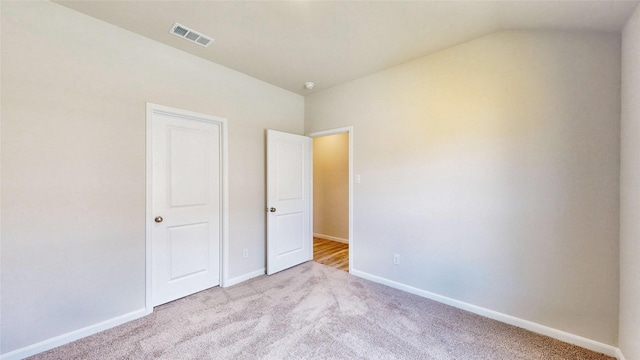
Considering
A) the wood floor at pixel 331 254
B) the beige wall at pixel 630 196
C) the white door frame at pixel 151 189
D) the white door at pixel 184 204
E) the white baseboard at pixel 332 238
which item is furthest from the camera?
the white baseboard at pixel 332 238

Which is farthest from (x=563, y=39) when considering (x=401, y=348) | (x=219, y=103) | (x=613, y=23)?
(x=219, y=103)

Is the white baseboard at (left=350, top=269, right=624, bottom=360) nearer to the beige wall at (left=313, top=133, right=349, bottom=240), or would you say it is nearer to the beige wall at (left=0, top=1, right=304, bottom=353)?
the beige wall at (left=313, top=133, right=349, bottom=240)

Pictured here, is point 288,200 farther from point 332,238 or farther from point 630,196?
point 630,196

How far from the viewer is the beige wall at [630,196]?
5.01 feet

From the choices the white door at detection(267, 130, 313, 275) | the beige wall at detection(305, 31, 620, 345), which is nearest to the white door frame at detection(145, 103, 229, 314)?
the white door at detection(267, 130, 313, 275)

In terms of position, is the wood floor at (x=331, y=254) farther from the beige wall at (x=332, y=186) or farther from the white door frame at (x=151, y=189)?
the white door frame at (x=151, y=189)

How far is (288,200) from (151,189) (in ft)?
5.51

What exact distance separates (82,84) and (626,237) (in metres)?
4.18

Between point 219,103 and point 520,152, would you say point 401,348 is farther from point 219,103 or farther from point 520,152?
point 219,103

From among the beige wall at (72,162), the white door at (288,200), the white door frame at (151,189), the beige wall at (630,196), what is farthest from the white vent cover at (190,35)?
the beige wall at (630,196)

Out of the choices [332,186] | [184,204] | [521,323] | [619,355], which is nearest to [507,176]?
[521,323]

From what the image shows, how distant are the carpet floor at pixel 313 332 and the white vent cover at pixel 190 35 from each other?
8.58 feet

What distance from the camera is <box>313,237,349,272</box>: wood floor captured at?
12.3 feet

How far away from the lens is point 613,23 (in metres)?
1.72
